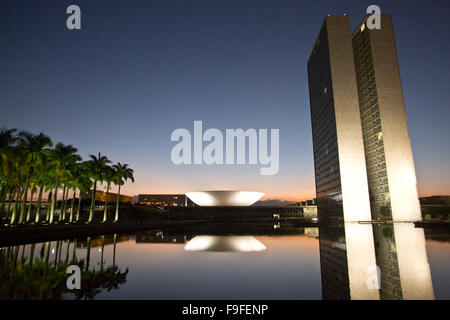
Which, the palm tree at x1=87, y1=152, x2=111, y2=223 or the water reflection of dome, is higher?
the palm tree at x1=87, y1=152, x2=111, y2=223

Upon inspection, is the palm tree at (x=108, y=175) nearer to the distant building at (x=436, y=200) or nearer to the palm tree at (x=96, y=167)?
the palm tree at (x=96, y=167)

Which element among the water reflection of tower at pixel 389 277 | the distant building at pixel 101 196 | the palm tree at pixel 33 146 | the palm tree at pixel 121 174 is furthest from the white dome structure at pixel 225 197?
the water reflection of tower at pixel 389 277

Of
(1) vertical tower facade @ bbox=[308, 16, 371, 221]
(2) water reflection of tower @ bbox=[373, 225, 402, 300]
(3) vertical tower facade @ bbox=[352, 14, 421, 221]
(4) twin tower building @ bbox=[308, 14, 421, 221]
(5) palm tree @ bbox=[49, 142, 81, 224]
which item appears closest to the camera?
(2) water reflection of tower @ bbox=[373, 225, 402, 300]

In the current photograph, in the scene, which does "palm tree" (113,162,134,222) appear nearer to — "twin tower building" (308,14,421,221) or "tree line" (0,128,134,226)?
"tree line" (0,128,134,226)

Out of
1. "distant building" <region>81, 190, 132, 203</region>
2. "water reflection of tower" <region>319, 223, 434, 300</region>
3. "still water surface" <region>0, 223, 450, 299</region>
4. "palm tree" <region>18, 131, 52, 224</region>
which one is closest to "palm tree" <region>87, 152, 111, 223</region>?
"palm tree" <region>18, 131, 52, 224</region>

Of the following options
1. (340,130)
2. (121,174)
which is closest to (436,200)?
(340,130)

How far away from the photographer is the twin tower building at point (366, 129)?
64.7m

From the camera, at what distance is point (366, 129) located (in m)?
75.1

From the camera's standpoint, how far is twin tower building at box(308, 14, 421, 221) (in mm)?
64688

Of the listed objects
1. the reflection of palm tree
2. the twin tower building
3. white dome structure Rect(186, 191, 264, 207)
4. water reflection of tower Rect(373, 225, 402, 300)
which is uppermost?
the twin tower building
